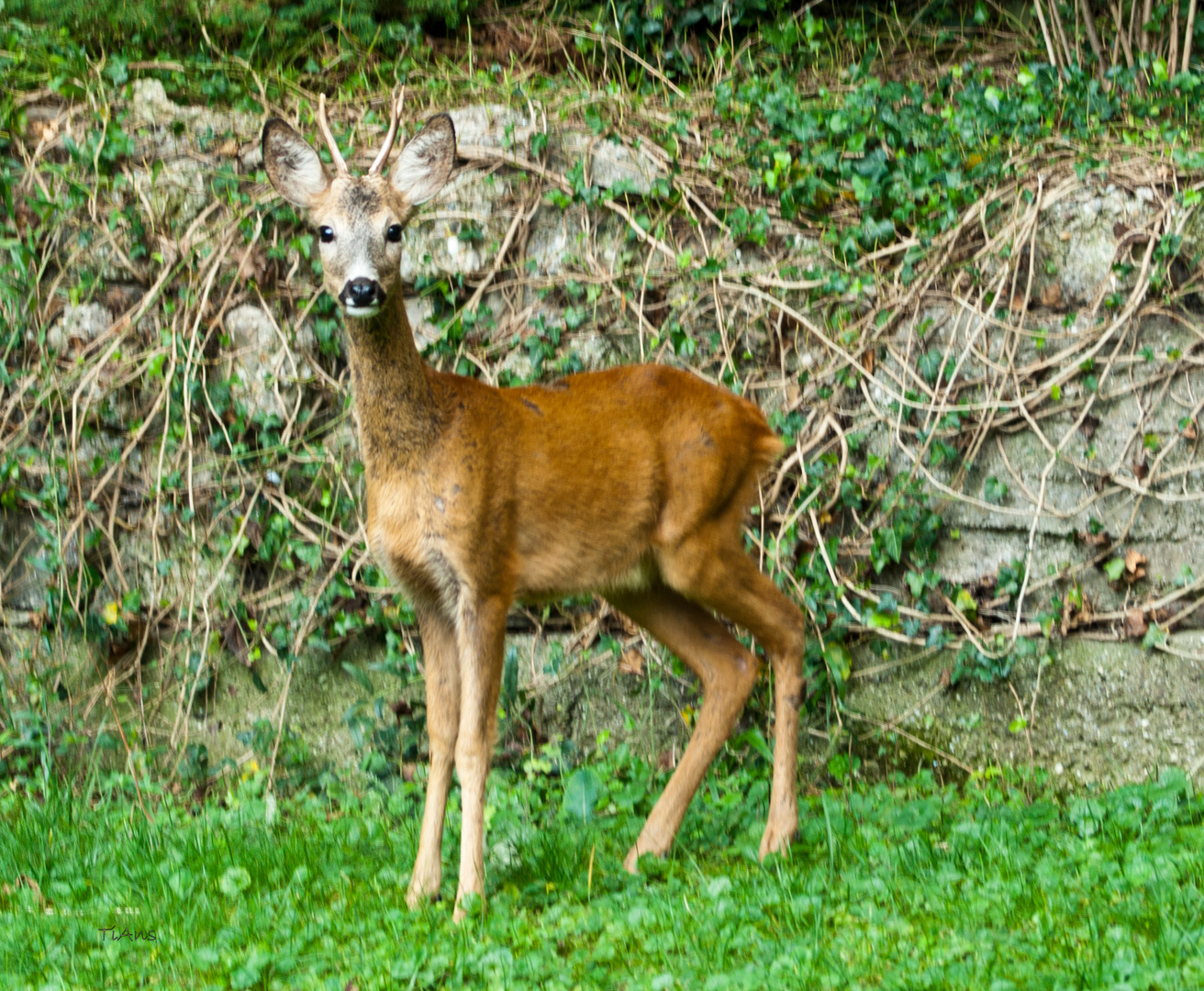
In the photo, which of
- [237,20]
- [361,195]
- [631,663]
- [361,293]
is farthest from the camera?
[237,20]

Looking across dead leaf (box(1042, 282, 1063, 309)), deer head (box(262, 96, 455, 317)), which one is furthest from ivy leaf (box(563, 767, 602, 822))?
dead leaf (box(1042, 282, 1063, 309))

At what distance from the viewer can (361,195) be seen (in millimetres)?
4297

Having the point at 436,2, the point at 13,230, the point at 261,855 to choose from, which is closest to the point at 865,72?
the point at 436,2

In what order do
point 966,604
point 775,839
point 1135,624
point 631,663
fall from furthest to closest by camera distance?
1. point 631,663
2. point 966,604
3. point 1135,624
4. point 775,839

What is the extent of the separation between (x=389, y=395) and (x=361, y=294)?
43 cm

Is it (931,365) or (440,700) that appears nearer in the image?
(440,700)

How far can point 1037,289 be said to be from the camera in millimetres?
5809

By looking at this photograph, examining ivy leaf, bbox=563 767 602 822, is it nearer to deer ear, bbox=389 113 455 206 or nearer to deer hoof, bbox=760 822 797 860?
deer hoof, bbox=760 822 797 860

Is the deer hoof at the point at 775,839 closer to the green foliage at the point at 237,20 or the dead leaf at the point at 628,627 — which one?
the dead leaf at the point at 628,627

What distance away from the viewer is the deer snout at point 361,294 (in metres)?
4.08

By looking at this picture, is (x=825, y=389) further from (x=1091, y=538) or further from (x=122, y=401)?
(x=122, y=401)

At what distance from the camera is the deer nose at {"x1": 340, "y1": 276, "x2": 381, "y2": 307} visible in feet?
13.4

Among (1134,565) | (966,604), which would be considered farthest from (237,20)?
(1134,565)
